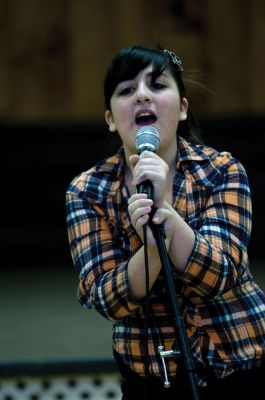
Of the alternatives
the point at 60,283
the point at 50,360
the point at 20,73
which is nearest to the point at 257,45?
the point at 20,73

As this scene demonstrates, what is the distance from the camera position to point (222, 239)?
76.0 inches

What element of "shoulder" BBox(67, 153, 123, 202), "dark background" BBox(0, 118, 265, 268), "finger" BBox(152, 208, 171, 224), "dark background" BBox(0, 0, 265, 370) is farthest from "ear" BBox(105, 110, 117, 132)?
"dark background" BBox(0, 118, 265, 268)

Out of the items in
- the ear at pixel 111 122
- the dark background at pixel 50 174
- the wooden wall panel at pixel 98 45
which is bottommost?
the ear at pixel 111 122

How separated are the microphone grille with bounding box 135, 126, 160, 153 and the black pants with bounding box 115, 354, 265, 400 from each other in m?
0.48

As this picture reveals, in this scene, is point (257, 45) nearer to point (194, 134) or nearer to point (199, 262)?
point (194, 134)

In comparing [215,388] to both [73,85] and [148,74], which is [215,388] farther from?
[73,85]

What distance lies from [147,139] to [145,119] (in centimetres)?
20

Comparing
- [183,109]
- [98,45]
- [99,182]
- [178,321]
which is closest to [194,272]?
[178,321]

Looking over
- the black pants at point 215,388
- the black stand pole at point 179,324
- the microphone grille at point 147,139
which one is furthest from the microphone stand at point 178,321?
the black pants at point 215,388

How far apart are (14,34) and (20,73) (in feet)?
0.68

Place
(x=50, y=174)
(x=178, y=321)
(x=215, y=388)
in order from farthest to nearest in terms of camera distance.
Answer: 1. (x=50, y=174)
2. (x=215, y=388)
3. (x=178, y=321)

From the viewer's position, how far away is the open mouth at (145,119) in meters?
1.98

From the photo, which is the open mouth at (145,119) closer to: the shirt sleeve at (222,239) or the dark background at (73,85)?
the shirt sleeve at (222,239)

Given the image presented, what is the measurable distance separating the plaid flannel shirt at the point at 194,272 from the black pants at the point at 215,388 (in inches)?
0.8
